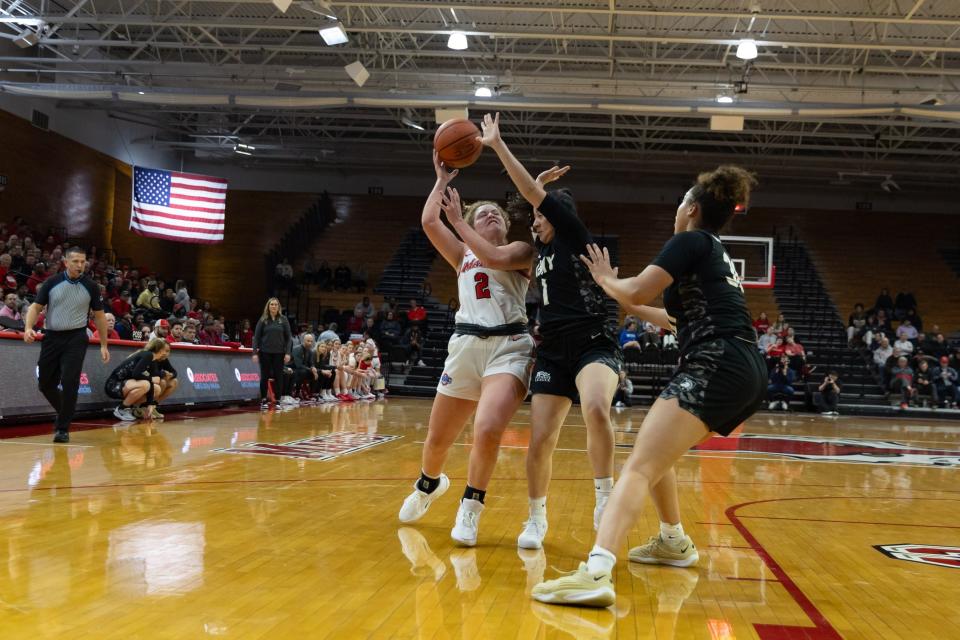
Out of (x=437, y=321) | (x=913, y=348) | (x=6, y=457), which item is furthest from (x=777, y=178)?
(x=6, y=457)

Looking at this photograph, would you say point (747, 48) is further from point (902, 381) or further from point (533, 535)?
point (533, 535)

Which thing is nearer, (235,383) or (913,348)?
(235,383)

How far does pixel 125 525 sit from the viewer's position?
14.7 ft

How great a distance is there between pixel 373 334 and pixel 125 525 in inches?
793

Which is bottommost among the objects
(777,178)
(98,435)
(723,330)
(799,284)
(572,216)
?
(98,435)

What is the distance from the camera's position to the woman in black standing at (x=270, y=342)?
1397 centimetres

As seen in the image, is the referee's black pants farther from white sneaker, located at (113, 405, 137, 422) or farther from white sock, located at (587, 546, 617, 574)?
white sock, located at (587, 546, 617, 574)

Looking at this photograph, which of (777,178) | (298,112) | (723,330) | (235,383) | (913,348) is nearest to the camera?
(723,330)

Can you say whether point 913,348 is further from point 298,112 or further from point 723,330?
point 723,330

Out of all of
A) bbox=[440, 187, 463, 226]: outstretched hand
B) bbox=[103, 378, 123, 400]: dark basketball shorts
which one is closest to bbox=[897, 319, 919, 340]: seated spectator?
bbox=[103, 378, 123, 400]: dark basketball shorts

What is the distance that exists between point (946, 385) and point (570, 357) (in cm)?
2040

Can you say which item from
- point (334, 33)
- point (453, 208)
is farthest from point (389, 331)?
point (453, 208)

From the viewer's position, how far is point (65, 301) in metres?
8.12

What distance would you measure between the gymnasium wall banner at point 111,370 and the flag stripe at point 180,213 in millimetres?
8160
